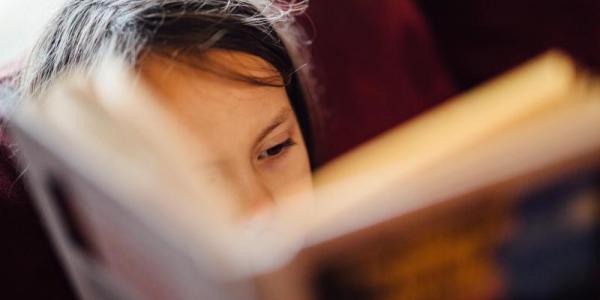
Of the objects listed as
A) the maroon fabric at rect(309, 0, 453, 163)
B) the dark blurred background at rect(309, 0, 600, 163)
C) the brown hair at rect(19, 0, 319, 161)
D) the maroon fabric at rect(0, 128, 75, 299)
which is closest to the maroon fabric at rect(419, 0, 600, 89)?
the dark blurred background at rect(309, 0, 600, 163)

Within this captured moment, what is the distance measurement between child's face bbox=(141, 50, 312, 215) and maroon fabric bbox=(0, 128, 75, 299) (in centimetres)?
21

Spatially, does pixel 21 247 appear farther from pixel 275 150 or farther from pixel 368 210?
pixel 368 210

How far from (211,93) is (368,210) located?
26 cm

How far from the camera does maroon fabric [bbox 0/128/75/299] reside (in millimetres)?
655

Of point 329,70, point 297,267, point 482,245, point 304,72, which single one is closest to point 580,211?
point 482,245

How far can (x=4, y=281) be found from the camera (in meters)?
0.66

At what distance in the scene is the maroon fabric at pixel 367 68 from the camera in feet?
2.86

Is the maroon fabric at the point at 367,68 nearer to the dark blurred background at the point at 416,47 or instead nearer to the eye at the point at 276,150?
the dark blurred background at the point at 416,47

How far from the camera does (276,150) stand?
2.06 ft

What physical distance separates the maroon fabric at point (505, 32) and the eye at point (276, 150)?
523 mm

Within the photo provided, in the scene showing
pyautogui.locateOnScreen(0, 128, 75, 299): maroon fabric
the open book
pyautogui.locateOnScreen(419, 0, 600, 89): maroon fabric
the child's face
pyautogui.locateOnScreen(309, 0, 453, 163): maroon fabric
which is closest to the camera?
the open book

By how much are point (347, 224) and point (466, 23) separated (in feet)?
2.65

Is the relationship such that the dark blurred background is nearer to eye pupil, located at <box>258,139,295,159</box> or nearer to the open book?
eye pupil, located at <box>258,139,295,159</box>

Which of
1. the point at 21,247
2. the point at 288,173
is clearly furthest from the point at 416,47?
the point at 21,247
